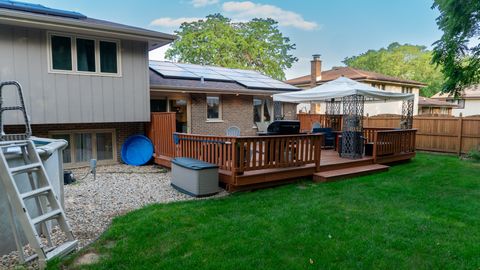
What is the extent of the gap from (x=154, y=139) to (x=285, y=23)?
28693mm

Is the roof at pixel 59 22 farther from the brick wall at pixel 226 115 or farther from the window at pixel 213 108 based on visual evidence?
the window at pixel 213 108

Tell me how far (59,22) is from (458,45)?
35.7ft

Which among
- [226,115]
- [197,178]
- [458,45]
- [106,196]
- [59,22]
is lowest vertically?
[106,196]

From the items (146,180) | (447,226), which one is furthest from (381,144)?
(146,180)

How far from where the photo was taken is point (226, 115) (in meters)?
12.3

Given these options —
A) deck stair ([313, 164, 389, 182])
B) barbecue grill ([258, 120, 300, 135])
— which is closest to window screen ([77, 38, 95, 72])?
barbecue grill ([258, 120, 300, 135])

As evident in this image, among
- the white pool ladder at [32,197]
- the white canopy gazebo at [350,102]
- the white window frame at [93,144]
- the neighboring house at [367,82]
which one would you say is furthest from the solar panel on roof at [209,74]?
the white pool ladder at [32,197]

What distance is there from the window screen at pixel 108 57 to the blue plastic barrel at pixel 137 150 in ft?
6.90

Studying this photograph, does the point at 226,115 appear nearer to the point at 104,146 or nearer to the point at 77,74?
the point at 104,146

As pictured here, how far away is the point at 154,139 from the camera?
8.84m

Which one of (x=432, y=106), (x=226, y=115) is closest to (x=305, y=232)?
(x=226, y=115)

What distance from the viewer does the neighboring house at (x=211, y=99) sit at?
10.7 metres

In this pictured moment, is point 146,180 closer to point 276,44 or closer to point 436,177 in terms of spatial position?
point 436,177

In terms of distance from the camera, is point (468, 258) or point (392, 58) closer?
point (468, 258)
